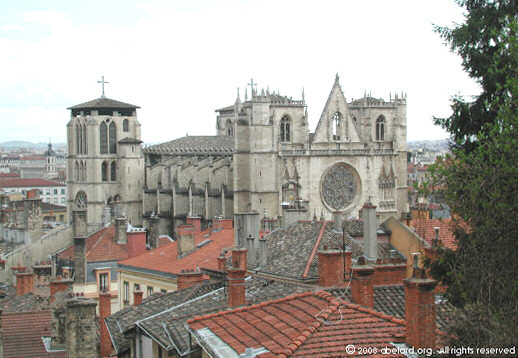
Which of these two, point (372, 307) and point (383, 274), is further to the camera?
point (383, 274)

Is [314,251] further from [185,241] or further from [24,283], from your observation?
[185,241]

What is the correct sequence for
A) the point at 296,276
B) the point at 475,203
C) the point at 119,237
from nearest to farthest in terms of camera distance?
the point at 475,203 → the point at 296,276 → the point at 119,237

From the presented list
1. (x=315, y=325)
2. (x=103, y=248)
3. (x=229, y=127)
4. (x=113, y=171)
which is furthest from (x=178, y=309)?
(x=229, y=127)

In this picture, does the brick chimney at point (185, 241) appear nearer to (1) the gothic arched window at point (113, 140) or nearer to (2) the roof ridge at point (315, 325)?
(2) the roof ridge at point (315, 325)

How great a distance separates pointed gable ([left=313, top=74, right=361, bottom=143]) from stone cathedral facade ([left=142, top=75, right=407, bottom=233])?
0.23ft

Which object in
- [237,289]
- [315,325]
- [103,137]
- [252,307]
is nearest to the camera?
[315,325]

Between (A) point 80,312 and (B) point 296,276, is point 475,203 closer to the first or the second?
(A) point 80,312

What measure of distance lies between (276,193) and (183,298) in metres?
43.2

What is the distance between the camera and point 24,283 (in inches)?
1027

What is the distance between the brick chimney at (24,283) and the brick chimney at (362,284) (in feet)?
47.0

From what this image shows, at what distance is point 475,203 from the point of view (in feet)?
39.4

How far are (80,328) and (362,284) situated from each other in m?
5.11

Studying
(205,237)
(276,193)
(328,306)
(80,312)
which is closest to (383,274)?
(328,306)

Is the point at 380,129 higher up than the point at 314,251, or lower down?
higher up
